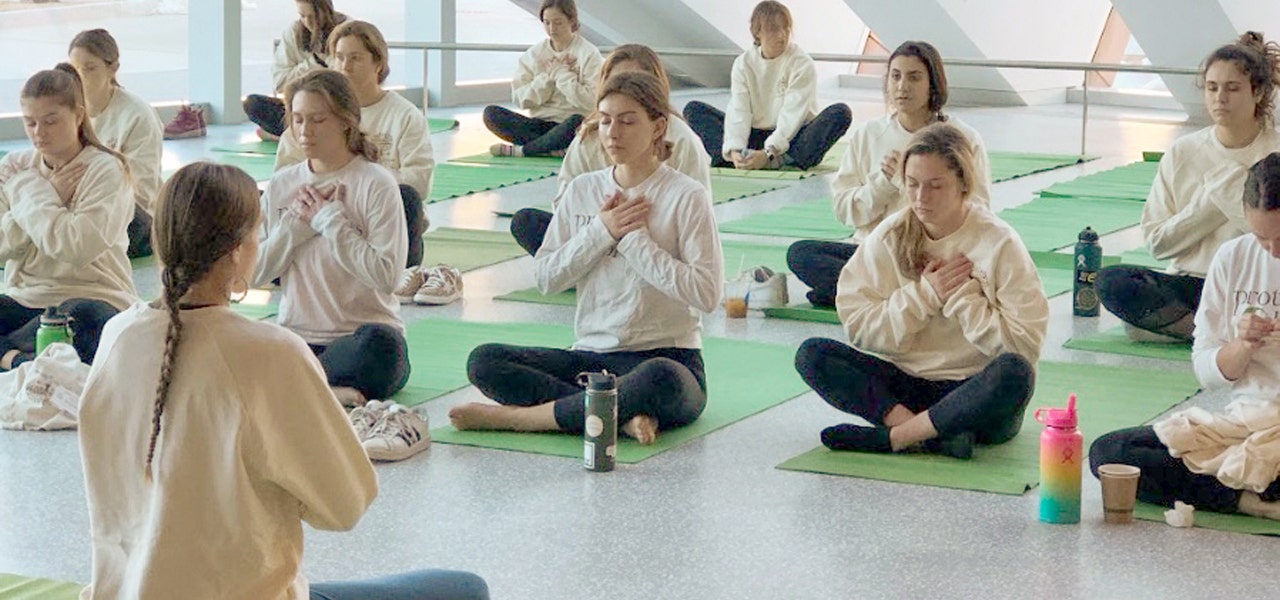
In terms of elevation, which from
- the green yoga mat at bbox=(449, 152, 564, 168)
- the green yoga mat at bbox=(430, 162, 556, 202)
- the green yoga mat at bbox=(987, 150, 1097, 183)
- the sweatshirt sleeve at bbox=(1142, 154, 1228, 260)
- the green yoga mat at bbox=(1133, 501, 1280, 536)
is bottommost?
the green yoga mat at bbox=(1133, 501, 1280, 536)

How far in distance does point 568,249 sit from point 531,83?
5.46 m

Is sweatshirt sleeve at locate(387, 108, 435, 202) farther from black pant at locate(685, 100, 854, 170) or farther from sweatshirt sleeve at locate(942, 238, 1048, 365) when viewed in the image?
black pant at locate(685, 100, 854, 170)

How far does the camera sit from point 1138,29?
488 inches

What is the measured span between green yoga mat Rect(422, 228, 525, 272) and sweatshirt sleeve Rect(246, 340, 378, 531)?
460cm

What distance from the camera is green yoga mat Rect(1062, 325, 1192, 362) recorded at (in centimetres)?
555

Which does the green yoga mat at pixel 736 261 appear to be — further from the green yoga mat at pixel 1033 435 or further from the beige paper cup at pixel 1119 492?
the beige paper cup at pixel 1119 492

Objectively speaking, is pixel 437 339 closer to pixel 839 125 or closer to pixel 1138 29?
pixel 839 125

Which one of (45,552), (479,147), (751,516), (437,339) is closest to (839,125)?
(479,147)

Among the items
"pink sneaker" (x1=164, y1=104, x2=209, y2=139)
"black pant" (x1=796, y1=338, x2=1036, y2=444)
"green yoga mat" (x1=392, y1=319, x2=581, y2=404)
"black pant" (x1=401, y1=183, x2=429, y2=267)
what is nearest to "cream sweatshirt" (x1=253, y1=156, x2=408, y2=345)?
"green yoga mat" (x1=392, y1=319, x2=581, y2=404)

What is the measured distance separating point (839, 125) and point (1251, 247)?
5626 mm

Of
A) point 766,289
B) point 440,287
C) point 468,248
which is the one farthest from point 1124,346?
point 468,248

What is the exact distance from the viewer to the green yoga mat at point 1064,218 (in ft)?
25.1

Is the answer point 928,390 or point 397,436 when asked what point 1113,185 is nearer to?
point 928,390

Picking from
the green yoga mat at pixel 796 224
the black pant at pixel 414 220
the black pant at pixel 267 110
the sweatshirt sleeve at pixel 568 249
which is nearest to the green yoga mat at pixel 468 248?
the black pant at pixel 414 220
